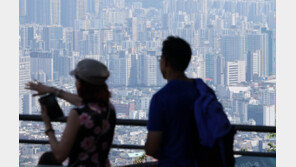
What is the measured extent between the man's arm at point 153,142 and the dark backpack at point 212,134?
18cm

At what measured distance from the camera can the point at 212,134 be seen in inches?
75.4

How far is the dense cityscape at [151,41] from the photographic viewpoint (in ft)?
182

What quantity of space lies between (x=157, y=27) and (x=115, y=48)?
934cm

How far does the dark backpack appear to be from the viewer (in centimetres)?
192

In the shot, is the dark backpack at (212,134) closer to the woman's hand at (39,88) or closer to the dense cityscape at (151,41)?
the woman's hand at (39,88)

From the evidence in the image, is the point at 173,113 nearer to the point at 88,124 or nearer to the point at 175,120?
the point at 175,120

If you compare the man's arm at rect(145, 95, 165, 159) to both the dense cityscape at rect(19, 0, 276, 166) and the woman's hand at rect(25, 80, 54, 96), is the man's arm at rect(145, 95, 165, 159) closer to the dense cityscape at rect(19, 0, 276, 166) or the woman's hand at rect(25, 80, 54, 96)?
the woman's hand at rect(25, 80, 54, 96)

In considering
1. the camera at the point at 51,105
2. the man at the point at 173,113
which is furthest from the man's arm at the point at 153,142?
the camera at the point at 51,105

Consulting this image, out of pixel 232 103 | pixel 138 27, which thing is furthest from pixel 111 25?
pixel 232 103

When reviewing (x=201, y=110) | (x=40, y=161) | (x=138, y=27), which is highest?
(x=138, y=27)

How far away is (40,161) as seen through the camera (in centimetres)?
209

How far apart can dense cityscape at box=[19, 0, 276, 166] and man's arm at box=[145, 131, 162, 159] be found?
44479 millimetres

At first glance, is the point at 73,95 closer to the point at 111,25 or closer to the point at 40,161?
the point at 40,161

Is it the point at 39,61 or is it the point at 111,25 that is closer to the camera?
the point at 39,61
